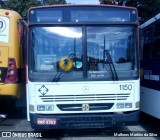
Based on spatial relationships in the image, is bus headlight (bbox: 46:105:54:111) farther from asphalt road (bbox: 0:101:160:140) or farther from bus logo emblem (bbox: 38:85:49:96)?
asphalt road (bbox: 0:101:160:140)

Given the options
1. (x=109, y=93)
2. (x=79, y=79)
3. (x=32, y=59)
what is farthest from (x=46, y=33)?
(x=109, y=93)

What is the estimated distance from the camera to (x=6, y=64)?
10336mm

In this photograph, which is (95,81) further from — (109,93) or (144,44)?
(144,44)

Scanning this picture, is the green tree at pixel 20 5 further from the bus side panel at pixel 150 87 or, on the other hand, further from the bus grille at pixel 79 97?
the bus grille at pixel 79 97

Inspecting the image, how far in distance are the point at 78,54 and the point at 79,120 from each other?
5.07 ft

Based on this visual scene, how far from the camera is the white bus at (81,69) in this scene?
8.69m

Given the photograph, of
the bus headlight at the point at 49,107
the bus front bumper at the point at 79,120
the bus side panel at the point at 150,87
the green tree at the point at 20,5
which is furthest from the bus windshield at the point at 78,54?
the green tree at the point at 20,5

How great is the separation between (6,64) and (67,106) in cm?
258

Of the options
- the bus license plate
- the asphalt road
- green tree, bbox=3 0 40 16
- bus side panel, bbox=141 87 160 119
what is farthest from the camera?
green tree, bbox=3 0 40 16

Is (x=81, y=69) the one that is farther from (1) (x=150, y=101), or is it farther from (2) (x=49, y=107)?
(1) (x=150, y=101)

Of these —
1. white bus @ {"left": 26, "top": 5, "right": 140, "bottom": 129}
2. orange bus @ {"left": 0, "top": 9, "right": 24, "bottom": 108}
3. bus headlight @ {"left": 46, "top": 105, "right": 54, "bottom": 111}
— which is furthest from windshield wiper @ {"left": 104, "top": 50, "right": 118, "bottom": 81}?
orange bus @ {"left": 0, "top": 9, "right": 24, "bottom": 108}

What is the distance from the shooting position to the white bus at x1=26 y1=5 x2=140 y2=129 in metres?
8.69

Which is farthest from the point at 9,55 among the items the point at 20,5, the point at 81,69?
the point at 20,5

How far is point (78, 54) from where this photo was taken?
28.8ft
